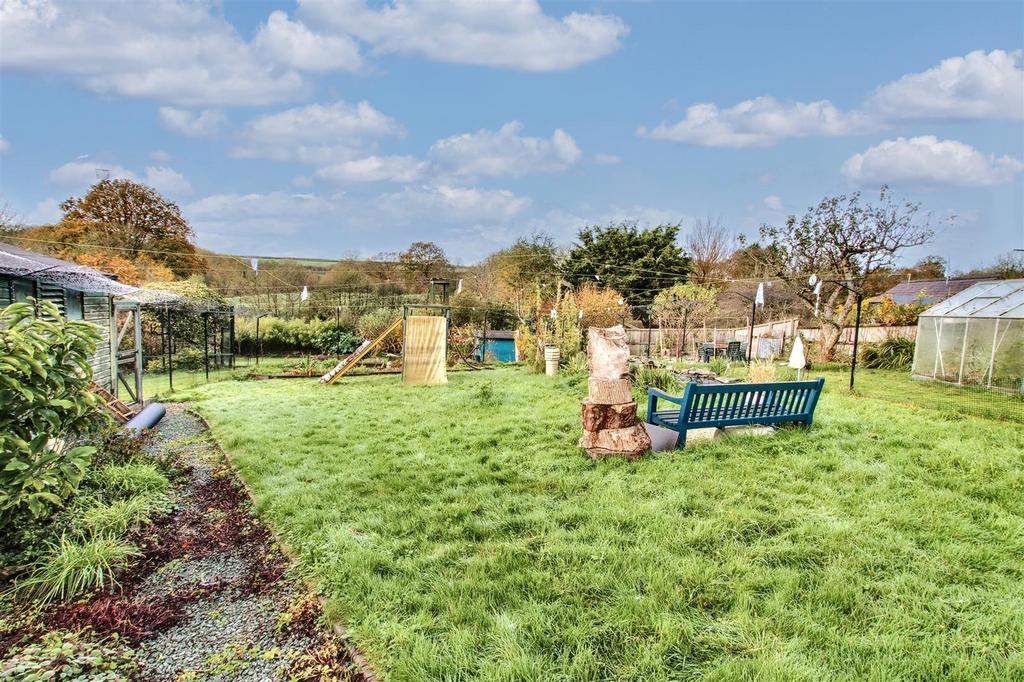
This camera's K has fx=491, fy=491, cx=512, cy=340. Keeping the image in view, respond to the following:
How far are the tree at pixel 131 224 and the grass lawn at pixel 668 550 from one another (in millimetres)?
19008

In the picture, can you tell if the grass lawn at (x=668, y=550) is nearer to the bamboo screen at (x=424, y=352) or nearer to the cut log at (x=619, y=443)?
the cut log at (x=619, y=443)

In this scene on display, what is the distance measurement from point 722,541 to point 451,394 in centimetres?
700

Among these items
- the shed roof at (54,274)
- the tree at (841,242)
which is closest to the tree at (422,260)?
the tree at (841,242)

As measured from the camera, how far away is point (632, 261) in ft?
86.9

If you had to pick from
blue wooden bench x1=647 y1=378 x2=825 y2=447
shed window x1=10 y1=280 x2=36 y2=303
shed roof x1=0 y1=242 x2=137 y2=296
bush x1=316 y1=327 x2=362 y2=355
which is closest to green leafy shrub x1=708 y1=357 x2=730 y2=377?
blue wooden bench x1=647 y1=378 x2=825 y2=447

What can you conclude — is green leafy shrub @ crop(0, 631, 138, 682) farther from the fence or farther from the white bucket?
the fence

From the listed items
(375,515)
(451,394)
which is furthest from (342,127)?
(375,515)

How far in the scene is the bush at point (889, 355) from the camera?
559 inches

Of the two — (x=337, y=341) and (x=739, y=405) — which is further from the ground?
(x=739, y=405)

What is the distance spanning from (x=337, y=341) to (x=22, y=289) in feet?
38.5

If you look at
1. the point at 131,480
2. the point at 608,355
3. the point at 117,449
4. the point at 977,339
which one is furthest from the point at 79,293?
the point at 977,339

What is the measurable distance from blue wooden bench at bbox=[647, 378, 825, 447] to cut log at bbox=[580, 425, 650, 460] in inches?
20.7

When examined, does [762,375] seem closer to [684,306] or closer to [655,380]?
[655,380]

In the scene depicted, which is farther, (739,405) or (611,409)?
(739,405)
